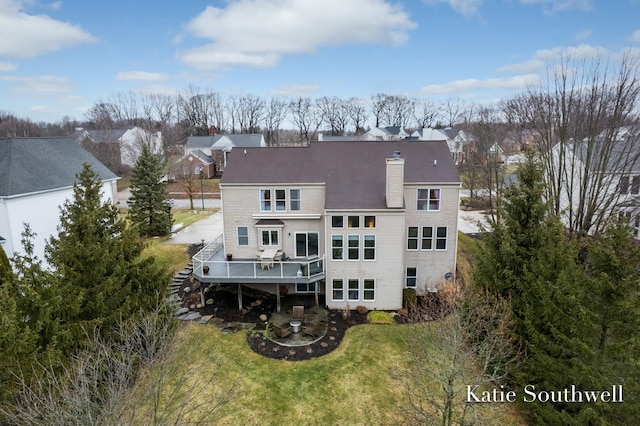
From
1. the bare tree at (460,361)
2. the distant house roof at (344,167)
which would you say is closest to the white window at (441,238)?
the distant house roof at (344,167)

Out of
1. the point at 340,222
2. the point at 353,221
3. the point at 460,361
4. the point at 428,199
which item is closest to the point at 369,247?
the point at 353,221

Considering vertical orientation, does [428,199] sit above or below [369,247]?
above

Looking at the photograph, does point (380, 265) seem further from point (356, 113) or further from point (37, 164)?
point (356, 113)

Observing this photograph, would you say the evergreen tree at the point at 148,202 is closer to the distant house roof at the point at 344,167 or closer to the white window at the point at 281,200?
the distant house roof at the point at 344,167

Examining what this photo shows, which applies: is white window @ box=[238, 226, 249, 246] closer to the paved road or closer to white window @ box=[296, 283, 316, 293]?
white window @ box=[296, 283, 316, 293]

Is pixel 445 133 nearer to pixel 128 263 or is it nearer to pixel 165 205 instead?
pixel 165 205
